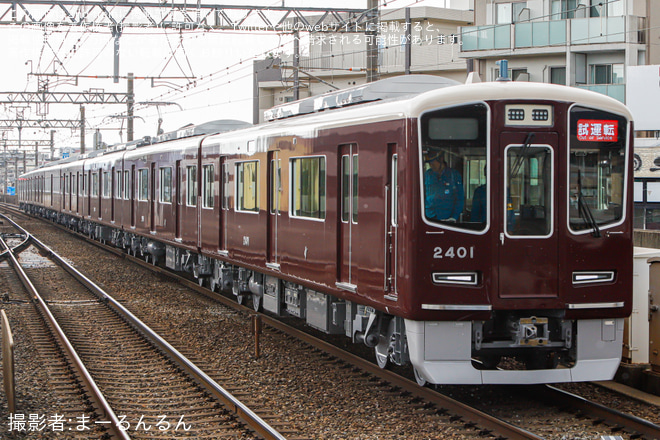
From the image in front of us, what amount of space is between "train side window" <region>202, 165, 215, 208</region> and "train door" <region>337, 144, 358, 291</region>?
19.7 ft

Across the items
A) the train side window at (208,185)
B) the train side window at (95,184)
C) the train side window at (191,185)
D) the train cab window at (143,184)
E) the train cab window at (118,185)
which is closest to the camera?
the train side window at (208,185)

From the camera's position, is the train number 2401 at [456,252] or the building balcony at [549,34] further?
the building balcony at [549,34]

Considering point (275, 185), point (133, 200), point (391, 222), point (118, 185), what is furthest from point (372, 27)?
point (391, 222)

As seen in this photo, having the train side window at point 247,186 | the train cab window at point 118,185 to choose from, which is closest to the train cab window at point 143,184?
the train cab window at point 118,185

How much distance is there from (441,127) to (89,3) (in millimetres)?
13842

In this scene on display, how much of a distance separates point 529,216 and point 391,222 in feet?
3.93

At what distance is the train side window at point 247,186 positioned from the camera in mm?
12250

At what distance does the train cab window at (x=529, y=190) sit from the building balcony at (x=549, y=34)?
955 inches

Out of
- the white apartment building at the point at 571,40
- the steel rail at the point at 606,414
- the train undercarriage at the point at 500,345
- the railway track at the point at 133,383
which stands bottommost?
the railway track at the point at 133,383

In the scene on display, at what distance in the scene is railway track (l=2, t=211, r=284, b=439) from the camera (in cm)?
754

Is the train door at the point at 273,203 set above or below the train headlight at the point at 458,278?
above

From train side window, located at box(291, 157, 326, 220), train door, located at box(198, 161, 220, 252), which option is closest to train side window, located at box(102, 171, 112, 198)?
train door, located at box(198, 161, 220, 252)

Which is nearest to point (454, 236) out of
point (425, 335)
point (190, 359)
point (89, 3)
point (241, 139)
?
point (425, 335)

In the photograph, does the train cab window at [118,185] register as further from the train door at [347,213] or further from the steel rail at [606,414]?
the steel rail at [606,414]
